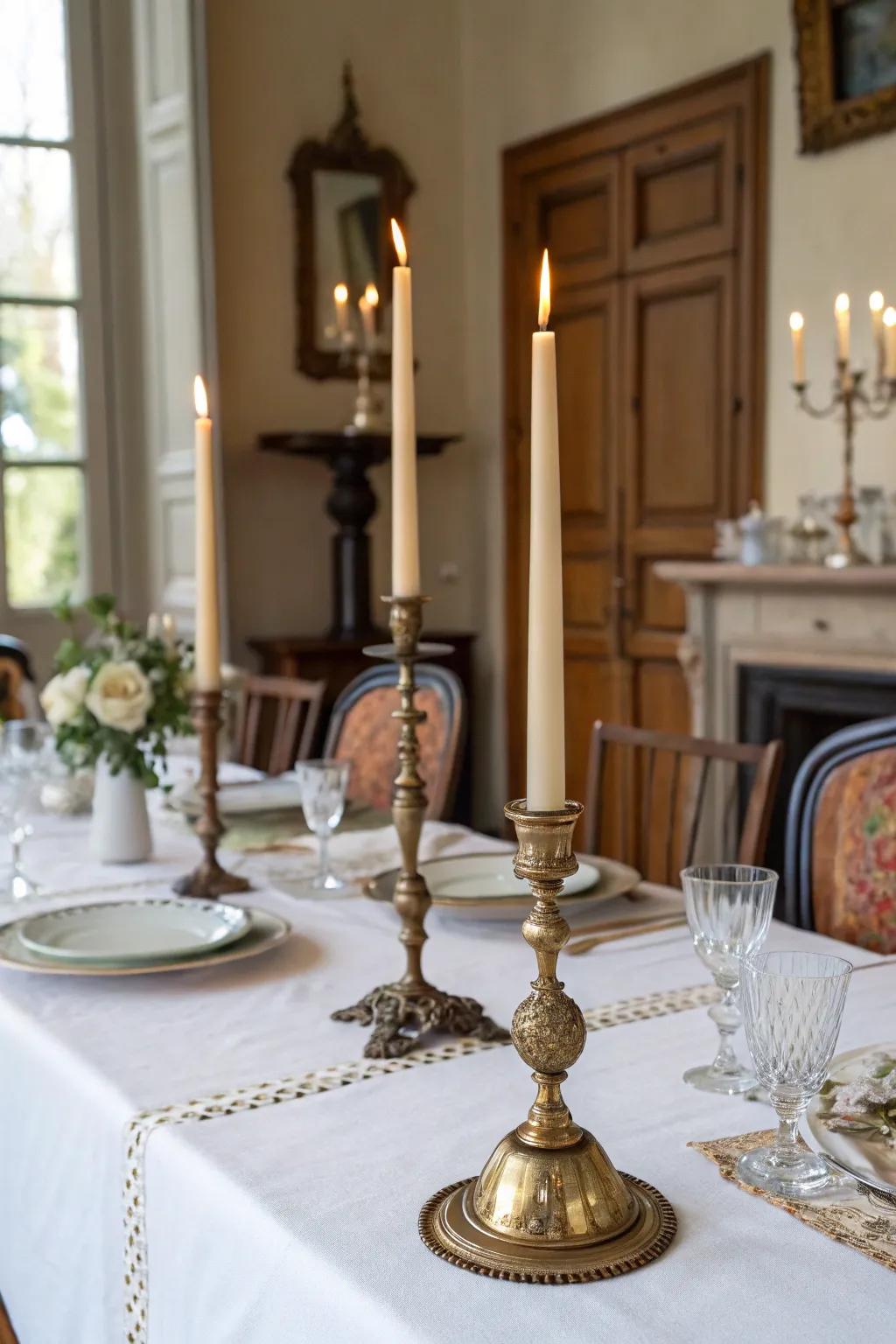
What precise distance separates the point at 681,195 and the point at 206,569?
308 cm

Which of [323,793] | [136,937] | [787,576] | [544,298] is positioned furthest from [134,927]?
[787,576]

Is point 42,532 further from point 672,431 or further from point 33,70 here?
point 672,431

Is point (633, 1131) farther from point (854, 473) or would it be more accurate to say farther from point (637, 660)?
point (637, 660)

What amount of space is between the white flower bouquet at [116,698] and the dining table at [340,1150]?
0.39 m

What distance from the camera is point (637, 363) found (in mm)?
4445

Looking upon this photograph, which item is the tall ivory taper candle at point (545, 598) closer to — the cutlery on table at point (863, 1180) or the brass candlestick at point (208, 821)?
the cutlery on table at point (863, 1180)

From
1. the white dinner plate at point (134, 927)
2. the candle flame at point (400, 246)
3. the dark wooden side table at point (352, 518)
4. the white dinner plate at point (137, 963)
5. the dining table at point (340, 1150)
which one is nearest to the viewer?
the dining table at point (340, 1150)

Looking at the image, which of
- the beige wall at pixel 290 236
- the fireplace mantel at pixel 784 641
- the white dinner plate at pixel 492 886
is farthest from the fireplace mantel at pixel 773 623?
the white dinner plate at pixel 492 886

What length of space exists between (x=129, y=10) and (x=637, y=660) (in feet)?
8.30

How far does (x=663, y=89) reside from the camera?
4250 millimetres

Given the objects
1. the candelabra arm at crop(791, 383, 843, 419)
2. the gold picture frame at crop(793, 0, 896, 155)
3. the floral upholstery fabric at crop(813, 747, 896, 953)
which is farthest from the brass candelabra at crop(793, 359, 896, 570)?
the floral upholstery fabric at crop(813, 747, 896, 953)

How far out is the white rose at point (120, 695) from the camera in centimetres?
175

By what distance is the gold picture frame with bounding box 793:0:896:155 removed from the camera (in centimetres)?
353

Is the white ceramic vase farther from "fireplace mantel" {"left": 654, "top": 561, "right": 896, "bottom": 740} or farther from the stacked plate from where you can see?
"fireplace mantel" {"left": 654, "top": 561, "right": 896, "bottom": 740}
